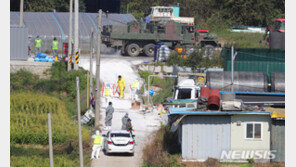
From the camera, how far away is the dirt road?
2067cm

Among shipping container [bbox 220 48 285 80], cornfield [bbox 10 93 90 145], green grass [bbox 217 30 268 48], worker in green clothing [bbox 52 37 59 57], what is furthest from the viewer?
green grass [bbox 217 30 268 48]

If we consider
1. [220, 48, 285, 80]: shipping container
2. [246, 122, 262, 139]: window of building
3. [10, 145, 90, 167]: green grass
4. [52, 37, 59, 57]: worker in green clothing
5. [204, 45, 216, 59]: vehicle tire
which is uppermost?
[52, 37, 59, 57]: worker in green clothing

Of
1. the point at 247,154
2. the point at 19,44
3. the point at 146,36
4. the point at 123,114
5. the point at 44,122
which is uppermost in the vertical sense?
the point at 146,36

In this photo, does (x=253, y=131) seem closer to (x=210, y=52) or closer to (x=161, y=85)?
(x=161, y=85)

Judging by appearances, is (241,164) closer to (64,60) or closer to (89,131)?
(89,131)

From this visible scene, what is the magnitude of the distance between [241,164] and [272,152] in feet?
4.54

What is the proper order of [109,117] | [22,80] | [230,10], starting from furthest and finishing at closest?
[230,10]
[22,80]
[109,117]

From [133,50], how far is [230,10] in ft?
73.6

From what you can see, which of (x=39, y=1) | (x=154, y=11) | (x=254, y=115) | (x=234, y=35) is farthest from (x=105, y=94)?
(x=39, y=1)

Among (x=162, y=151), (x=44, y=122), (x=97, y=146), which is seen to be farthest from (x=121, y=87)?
(x=162, y=151)

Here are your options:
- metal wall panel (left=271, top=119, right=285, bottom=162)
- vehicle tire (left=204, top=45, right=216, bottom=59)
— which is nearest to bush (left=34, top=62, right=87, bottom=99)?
vehicle tire (left=204, top=45, right=216, bottom=59)

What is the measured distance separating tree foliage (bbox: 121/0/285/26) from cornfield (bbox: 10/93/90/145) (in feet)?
108

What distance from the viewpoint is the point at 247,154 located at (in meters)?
20.6

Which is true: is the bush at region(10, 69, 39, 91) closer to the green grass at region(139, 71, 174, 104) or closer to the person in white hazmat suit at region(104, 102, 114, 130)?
the green grass at region(139, 71, 174, 104)
